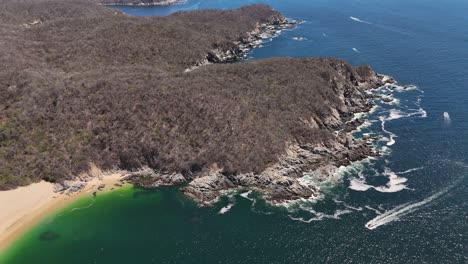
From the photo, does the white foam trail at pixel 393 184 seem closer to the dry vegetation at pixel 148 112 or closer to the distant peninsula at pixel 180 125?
the distant peninsula at pixel 180 125

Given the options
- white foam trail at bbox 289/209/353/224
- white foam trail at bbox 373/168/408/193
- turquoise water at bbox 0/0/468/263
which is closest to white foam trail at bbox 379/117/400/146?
turquoise water at bbox 0/0/468/263

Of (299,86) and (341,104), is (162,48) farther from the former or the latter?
(341,104)

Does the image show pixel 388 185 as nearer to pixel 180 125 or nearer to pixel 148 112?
pixel 180 125

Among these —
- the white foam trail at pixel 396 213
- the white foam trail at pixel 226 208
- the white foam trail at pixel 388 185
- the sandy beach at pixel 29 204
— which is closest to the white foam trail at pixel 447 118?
the white foam trail at pixel 388 185

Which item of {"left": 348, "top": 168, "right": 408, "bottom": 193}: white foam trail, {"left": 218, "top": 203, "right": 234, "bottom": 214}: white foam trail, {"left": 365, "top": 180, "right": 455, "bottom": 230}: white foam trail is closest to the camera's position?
{"left": 365, "top": 180, "right": 455, "bottom": 230}: white foam trail

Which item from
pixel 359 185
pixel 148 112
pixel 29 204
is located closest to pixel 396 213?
pixel 359 185

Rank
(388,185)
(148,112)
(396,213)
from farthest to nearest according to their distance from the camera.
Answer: (148,112)
(388,185)
(396,213)

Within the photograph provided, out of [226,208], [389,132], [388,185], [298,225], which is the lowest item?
[298,225]

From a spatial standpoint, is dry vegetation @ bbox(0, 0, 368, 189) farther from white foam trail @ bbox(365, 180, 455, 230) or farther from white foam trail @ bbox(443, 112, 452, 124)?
white foam trail @ bbox(443, 112, 452, 124)
